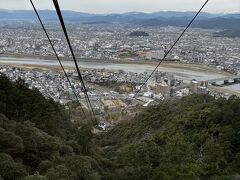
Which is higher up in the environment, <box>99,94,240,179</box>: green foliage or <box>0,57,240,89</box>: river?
<box>99,94,240,179</box>: green foliage

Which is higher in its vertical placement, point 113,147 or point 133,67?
point 113,147

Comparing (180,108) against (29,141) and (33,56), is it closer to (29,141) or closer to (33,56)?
(29,141)

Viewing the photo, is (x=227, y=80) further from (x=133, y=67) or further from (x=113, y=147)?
(x=113, y=147)

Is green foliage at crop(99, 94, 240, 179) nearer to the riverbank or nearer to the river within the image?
the river

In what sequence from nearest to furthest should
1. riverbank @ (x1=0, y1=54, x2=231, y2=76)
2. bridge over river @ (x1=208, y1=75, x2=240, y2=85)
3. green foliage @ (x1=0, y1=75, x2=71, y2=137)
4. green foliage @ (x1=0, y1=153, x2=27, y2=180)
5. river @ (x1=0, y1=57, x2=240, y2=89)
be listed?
green foliage @ (x1=0, y1=153, x2=27, y2=180), green foliage @ (x1=0, y1=75, x2=71, y2=137), bridge over river @ (x1=208, y1=75, x2=240, y2=85), river @ (x1=0, y1=57, x2=240, y2=89), riverbank @ (x1=0, y1=54, x2=231, y2=76)

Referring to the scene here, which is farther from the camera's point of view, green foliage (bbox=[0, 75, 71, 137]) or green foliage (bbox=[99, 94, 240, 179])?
green foliage (bbox=[0, 75, 71, 137])

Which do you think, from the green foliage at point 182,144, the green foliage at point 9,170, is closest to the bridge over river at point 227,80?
the green foliage at point 182,144

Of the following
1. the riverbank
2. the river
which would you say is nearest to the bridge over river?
the river

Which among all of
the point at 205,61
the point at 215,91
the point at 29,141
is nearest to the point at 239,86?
the point at 215,91

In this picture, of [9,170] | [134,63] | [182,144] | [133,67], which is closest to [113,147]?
[182,144]

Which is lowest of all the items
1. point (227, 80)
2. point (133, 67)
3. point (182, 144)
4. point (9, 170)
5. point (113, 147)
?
point (133, 67)
